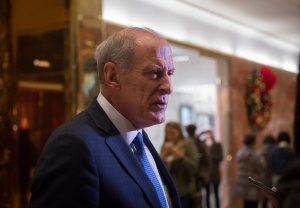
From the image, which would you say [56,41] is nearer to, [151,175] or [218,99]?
[151,175]

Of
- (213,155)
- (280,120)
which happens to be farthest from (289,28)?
(213,155)

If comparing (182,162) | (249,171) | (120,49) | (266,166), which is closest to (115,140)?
(120,49)

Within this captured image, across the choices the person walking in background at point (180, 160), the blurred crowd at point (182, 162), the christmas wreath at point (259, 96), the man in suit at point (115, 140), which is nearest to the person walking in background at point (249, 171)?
the blurred crowd at point (182, 162)

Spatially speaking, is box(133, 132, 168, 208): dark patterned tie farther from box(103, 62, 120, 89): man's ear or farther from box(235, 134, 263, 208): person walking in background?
box(235, 134, 263, 208): person walking in background

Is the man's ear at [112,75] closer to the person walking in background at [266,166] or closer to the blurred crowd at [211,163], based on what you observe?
the blurred crowd at [211,163]

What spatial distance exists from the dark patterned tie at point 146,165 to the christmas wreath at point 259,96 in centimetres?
729

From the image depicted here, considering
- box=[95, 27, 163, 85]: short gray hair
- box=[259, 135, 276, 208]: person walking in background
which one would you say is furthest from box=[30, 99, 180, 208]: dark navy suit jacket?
box=[259, 135, 276, 208]: person walking in background

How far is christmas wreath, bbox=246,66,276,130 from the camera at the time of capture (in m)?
8.82

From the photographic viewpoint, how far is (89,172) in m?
1.42

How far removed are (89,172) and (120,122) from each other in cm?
29

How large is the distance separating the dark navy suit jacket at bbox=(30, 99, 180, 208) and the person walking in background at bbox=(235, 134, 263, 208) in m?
5.20

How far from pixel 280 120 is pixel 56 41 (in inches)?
277

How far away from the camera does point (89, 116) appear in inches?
64.9

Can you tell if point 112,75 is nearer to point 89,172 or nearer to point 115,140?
point 115,140
